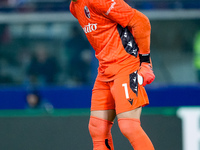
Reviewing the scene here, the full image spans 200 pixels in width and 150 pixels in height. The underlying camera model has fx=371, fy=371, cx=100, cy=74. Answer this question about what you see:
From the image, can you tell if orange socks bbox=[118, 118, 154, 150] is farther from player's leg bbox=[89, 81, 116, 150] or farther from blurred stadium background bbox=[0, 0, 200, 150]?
blurred stadium background bbox=[0, 0, 200, 150]

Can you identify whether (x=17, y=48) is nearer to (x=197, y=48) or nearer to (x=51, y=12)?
(x=51, y=12)

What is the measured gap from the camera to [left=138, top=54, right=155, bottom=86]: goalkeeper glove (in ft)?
7.81

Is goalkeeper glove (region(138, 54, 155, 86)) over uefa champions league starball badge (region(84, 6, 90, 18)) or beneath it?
beneath

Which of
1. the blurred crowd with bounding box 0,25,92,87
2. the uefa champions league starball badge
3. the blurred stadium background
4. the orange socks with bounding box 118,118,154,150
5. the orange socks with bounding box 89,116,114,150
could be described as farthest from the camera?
the blurred crowd with bounding box 0,25,92,87

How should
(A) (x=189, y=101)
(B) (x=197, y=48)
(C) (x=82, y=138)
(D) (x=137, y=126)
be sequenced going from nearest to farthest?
(D) (x=137, y=126) → (C) (x=82, y=138) → (A) (x=189, y=101) → (B) (x=197, y=48)

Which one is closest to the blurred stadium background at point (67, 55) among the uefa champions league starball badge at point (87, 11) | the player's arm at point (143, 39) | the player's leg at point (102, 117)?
the player's leg at point (102, 117)

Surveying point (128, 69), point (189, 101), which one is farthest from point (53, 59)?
point (128, 69)

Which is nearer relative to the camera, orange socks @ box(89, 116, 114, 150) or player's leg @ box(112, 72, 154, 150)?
player's leg @ box(112, 72, 154, 150)

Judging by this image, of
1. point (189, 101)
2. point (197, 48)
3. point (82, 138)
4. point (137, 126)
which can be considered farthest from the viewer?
point (197, 48)

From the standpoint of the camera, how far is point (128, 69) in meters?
2.40

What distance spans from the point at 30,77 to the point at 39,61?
356 mm

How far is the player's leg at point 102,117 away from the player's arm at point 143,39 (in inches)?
11.5

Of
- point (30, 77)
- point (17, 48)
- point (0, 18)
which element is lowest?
point (30, 77)

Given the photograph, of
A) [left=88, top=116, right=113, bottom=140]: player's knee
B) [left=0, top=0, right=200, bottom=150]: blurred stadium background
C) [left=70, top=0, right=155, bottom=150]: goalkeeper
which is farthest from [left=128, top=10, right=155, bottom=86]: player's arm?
[left=0, top=0, right=200, bottom=150]: blurred stadium background
